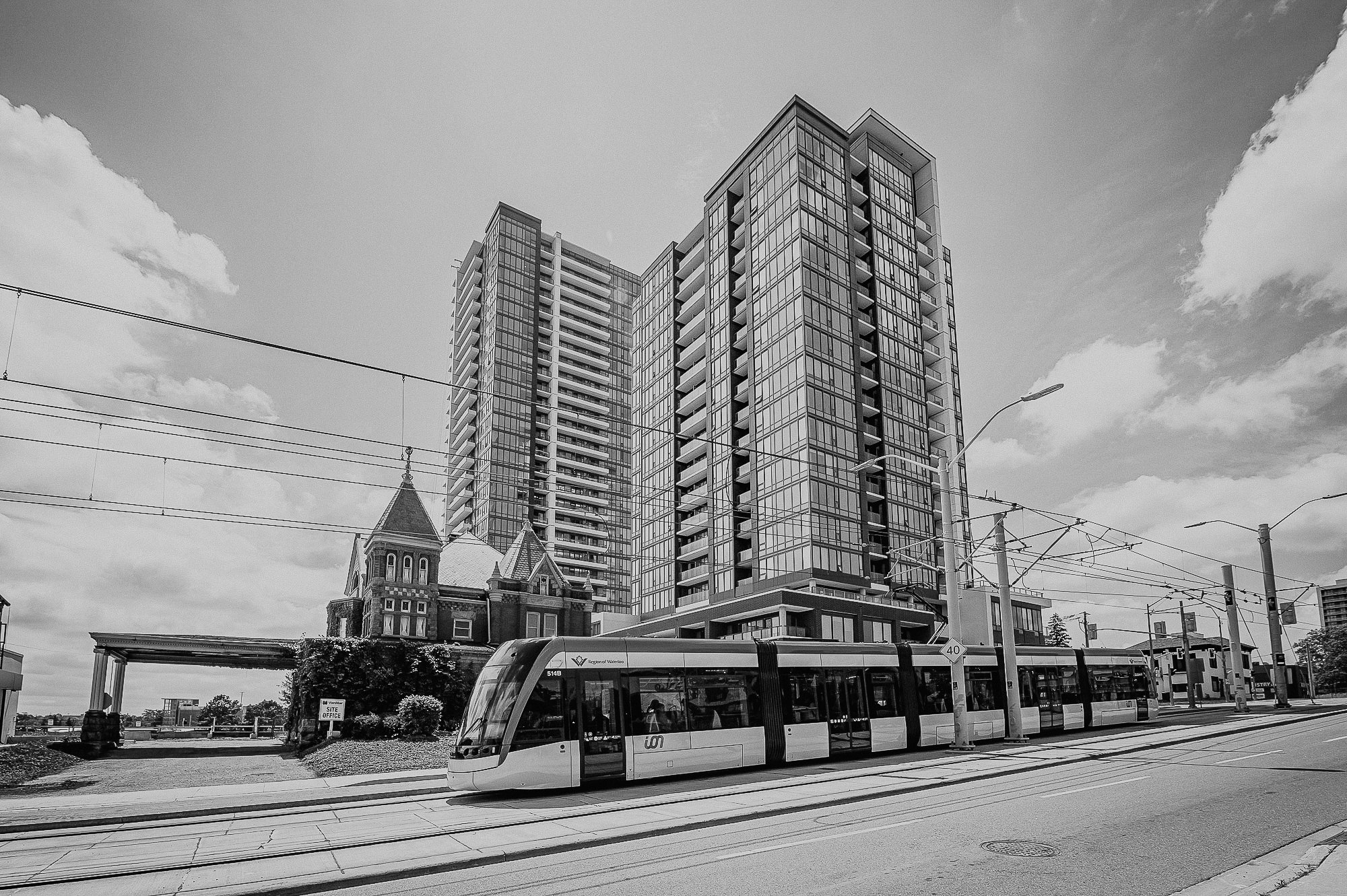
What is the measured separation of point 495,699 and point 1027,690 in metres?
20.9

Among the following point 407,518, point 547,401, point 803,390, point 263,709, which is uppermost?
point 547,401

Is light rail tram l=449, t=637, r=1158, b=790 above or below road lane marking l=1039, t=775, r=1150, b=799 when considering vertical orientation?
above

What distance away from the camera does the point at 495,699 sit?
17578 mm

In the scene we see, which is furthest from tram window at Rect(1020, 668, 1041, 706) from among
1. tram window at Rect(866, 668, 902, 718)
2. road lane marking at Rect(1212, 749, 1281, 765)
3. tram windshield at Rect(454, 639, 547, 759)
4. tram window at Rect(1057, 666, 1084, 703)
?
tram windshield at Rect(454, 639, 547, 759)

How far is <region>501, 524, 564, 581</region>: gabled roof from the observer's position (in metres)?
69.5

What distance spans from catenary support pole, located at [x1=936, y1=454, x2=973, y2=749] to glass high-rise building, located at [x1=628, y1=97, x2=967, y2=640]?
32.6 metres

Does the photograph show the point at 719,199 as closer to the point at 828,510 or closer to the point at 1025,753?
the point at 828,510

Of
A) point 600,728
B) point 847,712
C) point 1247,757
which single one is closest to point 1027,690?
point 1247,757

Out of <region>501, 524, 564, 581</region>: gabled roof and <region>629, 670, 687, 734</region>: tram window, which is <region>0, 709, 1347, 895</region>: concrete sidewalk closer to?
<region>629, 670, 687, 734</region>: tram window

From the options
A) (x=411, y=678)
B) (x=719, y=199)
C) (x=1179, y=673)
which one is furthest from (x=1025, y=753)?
(x=1179, y=673)

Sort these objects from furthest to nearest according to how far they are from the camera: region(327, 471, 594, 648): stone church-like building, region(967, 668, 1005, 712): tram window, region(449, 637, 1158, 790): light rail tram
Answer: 1. region(327, 471, 594, 648): stone church-like building
2. region(967, 668, 1005, 712): tram window
3. region(449, 637, 1158, 790): light rail tram

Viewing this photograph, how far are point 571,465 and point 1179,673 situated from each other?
283ft

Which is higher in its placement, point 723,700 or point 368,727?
point 723,700

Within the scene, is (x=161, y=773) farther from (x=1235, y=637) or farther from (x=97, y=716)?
(x=1235, y=637)
